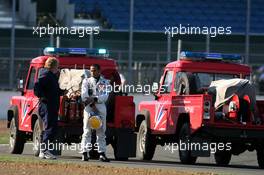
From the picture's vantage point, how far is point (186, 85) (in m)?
20.4

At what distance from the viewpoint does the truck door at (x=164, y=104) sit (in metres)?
20.8

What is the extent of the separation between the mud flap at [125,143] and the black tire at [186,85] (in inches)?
52.6

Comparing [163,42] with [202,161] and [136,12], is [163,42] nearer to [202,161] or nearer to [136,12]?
[136,12]

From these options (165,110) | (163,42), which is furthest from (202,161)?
(163,42)

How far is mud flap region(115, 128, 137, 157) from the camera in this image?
66.2ft

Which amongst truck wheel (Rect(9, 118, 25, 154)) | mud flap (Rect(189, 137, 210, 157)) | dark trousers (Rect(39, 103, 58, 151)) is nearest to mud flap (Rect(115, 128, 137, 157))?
mud flap (Rect(189, 137, 210, 157))

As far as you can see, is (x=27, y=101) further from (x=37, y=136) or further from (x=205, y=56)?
(x=205, y=56)

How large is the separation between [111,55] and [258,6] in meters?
6.95

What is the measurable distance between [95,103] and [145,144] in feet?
10.6

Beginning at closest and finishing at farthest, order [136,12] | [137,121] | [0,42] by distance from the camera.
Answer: [137,121]
[0,42]
[136,12]

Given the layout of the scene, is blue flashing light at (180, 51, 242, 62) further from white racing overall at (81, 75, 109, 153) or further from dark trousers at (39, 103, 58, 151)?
dark trousers at (39, 103, 58, 151)

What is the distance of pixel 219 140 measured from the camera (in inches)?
755

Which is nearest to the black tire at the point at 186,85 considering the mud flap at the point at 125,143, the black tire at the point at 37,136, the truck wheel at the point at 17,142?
the mud flap at the point at 125,143

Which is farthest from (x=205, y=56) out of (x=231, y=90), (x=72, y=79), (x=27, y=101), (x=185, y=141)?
(x=27, y=101)
